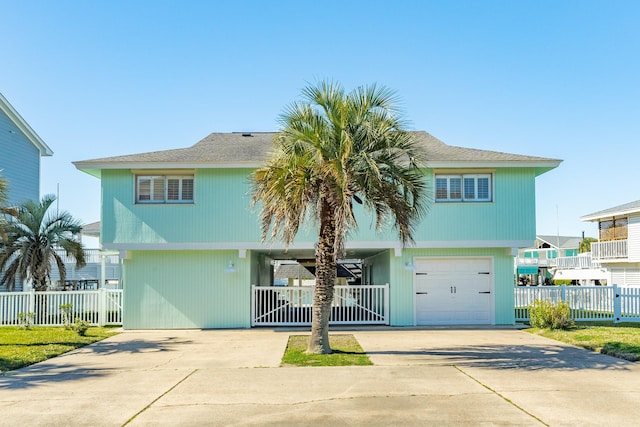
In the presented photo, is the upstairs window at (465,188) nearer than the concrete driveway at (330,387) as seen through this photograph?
No

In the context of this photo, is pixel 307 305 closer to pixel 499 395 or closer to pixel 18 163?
pixel 499 395

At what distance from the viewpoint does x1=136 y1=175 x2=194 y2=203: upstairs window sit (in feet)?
59.1

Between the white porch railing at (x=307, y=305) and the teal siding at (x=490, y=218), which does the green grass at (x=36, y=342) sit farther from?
the teal siding at (x=490, y=218)

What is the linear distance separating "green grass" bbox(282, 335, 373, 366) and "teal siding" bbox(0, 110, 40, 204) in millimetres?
16224

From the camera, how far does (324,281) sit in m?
12.7

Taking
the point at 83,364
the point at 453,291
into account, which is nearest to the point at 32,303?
the point at 83,364

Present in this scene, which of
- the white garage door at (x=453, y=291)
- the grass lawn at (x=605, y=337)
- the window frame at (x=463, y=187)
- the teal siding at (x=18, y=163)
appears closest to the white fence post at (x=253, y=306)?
the white garage door at (x=453, y=291)

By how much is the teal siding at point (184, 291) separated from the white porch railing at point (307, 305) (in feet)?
1.85

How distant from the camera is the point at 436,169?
17.9 meters

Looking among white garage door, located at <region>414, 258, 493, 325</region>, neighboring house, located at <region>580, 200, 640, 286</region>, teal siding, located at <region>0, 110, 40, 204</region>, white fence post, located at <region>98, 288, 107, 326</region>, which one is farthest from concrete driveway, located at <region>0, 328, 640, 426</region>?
neighboring house, located at <region>580, 200, 640, 286</region>

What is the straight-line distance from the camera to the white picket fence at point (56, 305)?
61.8 ft

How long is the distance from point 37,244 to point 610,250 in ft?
104

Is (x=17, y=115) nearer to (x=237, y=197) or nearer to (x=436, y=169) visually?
(x=237, y=197)

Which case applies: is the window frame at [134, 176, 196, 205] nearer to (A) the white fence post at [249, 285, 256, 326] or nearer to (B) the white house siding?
(A) the white fence post at [249, 285, 256, 326]
